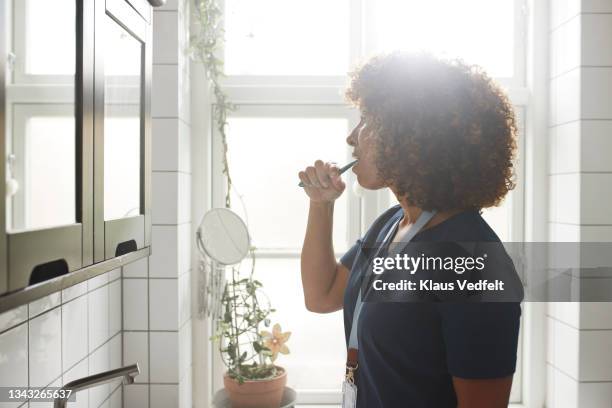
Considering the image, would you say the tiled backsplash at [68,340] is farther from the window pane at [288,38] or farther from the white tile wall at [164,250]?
the window pane at [288,38]

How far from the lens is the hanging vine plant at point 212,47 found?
1.53m

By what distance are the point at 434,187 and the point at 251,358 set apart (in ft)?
2.90

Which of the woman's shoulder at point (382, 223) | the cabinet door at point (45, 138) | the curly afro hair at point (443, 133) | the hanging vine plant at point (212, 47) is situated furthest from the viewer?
the hanging vine plant at point (212, 47)

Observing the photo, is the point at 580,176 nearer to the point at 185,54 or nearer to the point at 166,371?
the point at 185,54

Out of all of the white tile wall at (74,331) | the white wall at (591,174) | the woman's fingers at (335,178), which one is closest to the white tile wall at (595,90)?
the white wall at (591,174)

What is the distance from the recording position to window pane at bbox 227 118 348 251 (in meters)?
1.72

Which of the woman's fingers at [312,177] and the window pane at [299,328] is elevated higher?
the woman's fingers at [312,177]

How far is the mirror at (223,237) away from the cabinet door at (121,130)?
0.51 m

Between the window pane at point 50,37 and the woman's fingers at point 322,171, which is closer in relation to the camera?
the window pane at point 50,37

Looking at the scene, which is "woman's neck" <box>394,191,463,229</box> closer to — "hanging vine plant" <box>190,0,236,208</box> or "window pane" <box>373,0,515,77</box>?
"hanging vine plant" <box>190,0,236,208</box>

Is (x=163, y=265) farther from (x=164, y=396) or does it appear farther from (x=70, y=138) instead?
(x=70, y=138)

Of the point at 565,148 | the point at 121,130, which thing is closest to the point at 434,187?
the point at 121,130

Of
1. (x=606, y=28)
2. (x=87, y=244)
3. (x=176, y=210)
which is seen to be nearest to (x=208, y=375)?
(x=176, y=210)

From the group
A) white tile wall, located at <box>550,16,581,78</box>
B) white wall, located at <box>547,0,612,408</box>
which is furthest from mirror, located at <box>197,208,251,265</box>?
white tile wall, located at <box>550,16,581,78</box>
